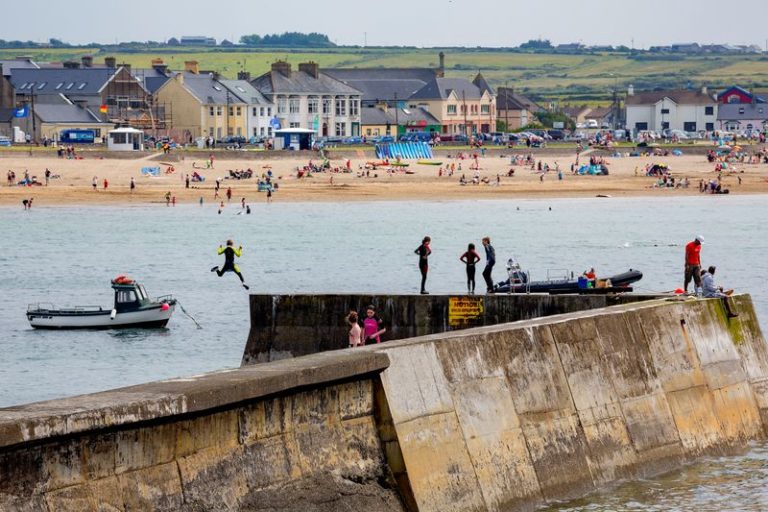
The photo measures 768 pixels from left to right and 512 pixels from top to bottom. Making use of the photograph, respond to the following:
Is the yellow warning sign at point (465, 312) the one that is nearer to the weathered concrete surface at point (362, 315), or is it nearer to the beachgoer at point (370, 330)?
the weathered concrete surface at point (362, 315)

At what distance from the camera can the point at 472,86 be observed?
19488 centimetres

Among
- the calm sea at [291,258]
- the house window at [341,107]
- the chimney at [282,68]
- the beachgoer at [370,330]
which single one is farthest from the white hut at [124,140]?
the beachgoer at [370,330]

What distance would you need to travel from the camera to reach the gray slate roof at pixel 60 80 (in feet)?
479

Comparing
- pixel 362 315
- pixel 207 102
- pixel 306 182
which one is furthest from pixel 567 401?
pixel 207 102

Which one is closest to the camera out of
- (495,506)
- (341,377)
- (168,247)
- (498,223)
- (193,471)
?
(193,471)

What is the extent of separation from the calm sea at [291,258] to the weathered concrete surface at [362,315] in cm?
456

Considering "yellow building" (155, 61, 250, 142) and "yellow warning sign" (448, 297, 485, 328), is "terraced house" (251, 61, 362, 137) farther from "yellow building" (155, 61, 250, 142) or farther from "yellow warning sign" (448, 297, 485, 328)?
"yellow warning sign" (448, 297, 485, 328)

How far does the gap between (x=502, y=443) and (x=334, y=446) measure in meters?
2.66

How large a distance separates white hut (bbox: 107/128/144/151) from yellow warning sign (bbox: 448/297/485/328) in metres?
96.3

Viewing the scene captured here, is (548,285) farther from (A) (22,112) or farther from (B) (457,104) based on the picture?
(B) (457,104)

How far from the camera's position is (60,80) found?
5846 inches

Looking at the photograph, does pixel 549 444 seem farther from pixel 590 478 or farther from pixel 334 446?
pixel 334 446

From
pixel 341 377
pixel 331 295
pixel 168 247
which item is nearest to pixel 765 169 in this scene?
pixel 168 247

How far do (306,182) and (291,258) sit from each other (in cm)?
4188
